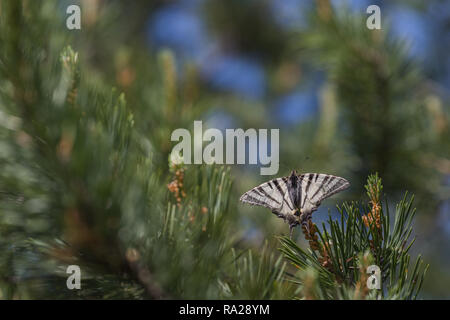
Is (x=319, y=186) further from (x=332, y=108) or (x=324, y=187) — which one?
(x=332, y=108)

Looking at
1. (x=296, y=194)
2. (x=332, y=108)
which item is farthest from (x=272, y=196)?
(x=332, y=108)

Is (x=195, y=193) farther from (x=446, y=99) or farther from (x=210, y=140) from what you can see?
(x=446, y=99)

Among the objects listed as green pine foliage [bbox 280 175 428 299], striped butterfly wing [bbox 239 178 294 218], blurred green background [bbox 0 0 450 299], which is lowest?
green pine foliage [bbox 280 175 428 299]

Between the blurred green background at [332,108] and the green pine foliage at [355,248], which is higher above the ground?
the blurred green background at [332,108]

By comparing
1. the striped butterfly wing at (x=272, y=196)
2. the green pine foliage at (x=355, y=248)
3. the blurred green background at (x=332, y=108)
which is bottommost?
the green pine foliage at (x=355, y=248)

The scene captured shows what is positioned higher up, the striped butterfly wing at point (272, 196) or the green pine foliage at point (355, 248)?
the striped butterfly wing at point (272, 196)

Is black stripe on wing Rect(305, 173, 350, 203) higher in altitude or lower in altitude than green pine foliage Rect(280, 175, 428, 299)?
higher

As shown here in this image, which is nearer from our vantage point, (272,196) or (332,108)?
(272,196)
